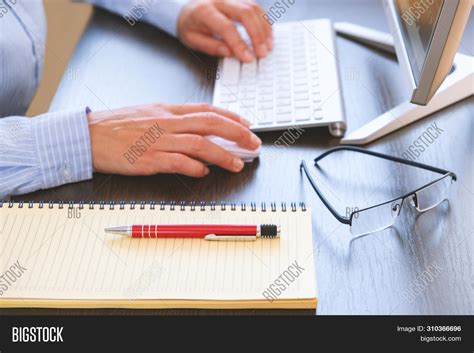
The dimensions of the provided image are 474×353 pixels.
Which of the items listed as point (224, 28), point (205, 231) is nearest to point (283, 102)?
point (224, 28)

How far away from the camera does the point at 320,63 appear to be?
1.11 m

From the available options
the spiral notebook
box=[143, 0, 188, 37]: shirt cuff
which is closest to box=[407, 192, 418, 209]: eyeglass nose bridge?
the spiral notebook

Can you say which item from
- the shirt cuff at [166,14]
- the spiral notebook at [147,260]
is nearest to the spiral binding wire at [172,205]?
the spiral notebook at [147,260]

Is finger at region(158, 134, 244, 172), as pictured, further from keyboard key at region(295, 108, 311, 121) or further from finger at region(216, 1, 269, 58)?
finger at region(216, 1, 269, 58)

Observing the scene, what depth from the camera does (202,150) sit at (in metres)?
0.92

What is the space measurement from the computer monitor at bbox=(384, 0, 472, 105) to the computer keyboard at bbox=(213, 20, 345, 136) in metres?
0.13

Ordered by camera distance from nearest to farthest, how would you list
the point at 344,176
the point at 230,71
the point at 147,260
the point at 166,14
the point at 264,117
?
the point at 147,260
the point at 344,176
the point at 264,117
the point at 230,71
the point at 166,14

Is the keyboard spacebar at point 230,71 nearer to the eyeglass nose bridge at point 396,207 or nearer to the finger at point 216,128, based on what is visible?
the finger at point 216,128

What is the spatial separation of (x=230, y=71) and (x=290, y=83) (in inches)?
4.9

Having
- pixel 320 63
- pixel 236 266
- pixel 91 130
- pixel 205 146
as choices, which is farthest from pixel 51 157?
pixel 320 63

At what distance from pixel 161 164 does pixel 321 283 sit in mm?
319

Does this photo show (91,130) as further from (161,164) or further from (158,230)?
(158,230)

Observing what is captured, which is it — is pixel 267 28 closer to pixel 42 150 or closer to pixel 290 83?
pixel 290 83

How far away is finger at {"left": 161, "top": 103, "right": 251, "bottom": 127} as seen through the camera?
97cm
